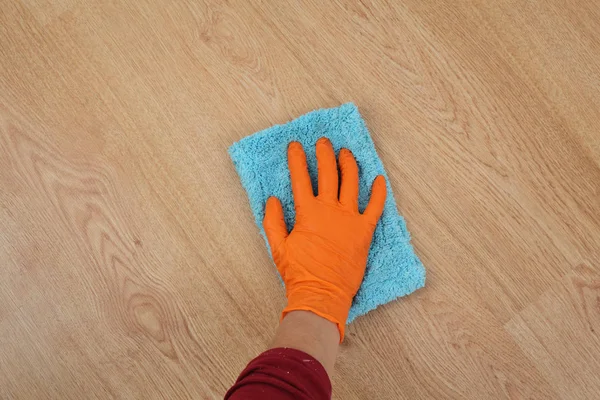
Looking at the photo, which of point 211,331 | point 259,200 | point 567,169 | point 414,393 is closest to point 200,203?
point 259,200

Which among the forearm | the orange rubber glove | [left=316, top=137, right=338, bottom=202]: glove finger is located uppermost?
[left=316, top=137, right=338, bottom=202]: glove finger

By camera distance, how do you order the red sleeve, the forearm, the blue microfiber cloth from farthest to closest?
the blue microfiber cloth, the forearm, the red sleeve

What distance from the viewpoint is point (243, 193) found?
2.81 feet

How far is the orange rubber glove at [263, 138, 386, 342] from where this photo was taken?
2.52 feet

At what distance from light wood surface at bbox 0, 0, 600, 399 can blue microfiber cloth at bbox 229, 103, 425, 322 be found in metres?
0.04

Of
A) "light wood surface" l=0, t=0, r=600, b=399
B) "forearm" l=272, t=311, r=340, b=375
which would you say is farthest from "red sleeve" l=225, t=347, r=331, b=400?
"light wood surface" l=0, t=0, r=600, b=399

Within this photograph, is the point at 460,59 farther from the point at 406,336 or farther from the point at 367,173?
the point at 406,336

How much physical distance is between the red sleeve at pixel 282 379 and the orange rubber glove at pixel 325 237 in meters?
0.11

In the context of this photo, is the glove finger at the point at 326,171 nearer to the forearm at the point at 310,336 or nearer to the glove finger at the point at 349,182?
the glove finger at the point at 349,182

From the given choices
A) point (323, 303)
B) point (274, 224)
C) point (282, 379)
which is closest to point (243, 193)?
point (274, 224)

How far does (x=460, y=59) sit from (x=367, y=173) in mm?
270

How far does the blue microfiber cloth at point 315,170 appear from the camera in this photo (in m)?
0.81

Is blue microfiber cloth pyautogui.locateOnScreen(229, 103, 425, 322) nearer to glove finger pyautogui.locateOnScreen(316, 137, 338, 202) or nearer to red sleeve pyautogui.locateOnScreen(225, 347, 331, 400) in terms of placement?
glove finger pyautogui.locateOnScreen(316, 137, 338, 202)

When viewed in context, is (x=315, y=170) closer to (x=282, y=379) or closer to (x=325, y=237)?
(x=325, y=237)
